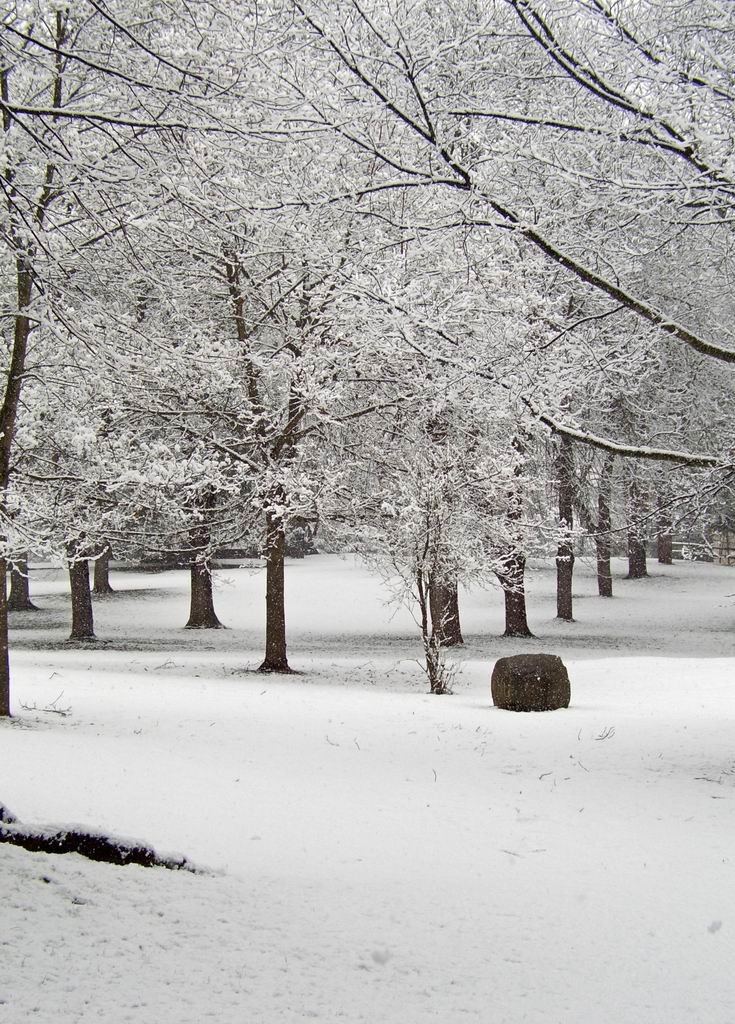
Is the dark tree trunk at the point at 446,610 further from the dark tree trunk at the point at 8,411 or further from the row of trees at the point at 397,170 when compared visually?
the dark tree trunk at the point at 8,411

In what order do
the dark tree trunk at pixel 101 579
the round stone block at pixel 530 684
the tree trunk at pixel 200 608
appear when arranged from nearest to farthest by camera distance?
the round stone block at pixel 530 684, the tree trunk at pixel 200 608, the dark tree trunk at pixel 101 579

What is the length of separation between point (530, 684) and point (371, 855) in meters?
6.49

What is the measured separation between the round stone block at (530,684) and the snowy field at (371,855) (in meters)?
0.45

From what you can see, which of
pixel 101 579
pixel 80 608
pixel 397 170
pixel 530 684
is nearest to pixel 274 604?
pixel 530 684

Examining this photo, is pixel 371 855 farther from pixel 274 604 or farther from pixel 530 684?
pixel 274 604

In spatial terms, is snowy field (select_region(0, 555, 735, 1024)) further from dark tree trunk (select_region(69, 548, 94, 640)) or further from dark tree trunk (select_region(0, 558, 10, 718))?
dark tree trunk (select_region(69, 548, 94, 640))

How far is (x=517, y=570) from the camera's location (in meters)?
19.3

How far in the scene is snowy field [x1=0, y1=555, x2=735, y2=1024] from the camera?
374 cm

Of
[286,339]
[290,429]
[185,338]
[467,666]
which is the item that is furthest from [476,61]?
[467,666]

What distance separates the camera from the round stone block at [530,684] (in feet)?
39.8

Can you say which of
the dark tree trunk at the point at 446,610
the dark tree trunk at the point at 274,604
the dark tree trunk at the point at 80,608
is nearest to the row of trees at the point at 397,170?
the dark tree trunk at the point at 274,604

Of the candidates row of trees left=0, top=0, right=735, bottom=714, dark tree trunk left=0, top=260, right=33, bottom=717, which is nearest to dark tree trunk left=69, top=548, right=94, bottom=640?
row of trees left=0, top=0, right=735, bottom=714

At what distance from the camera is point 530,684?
39.9 ft

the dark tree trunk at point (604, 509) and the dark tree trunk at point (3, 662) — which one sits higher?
the dark tree trunk at point (604, 509)
